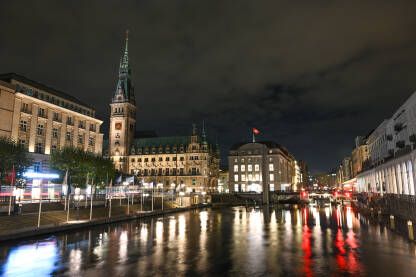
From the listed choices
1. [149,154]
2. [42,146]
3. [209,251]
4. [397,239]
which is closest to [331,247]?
[397,239]

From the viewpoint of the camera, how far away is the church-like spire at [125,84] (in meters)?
166

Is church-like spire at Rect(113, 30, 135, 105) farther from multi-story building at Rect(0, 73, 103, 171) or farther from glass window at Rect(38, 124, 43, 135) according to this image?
glass window at Rect(38, 124, 43, 135)

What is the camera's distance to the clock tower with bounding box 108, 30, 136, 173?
163500 millimetres

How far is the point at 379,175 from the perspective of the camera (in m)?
77.9

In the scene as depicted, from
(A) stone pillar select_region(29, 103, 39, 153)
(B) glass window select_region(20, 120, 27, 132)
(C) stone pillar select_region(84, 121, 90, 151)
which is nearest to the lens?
(B) glass window select_region(20, 120, 27, 132)

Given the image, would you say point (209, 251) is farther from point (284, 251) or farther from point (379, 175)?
point (379, 175)

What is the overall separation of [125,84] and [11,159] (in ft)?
385

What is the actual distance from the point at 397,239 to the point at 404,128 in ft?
144

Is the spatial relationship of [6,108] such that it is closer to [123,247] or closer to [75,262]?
[123,247]

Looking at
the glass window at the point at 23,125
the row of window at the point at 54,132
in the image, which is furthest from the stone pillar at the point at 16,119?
the row of window at the point at 54,132

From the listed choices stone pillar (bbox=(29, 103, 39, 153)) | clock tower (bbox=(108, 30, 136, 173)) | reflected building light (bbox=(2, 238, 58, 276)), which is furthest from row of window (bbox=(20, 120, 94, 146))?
reflected building light (bbox=(2, 238, 58, 276))

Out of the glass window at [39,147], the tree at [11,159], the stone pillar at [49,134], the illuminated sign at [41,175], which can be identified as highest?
the stone pillar at [49,134]

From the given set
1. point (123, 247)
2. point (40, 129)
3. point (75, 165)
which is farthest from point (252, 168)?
point (123, 247)

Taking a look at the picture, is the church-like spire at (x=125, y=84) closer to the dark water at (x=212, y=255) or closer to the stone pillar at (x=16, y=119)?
the stone pillar at (x=16, y=119)
